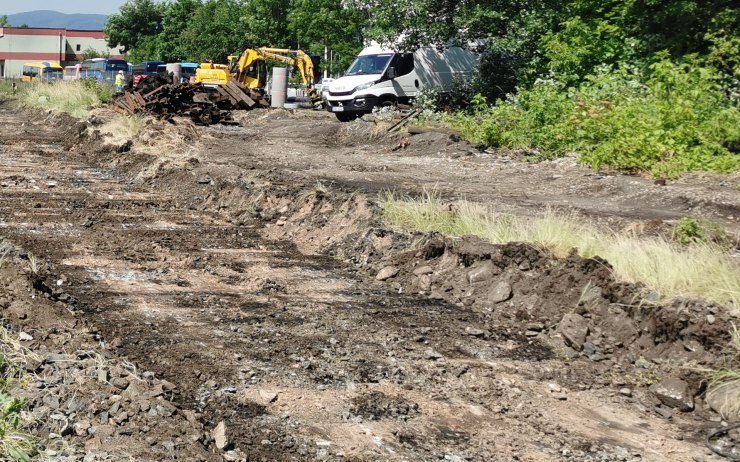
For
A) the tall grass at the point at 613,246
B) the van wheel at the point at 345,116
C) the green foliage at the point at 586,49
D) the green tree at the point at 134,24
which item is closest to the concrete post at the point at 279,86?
the van wheel at the point at 345,116

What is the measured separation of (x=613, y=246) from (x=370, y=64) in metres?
22.8

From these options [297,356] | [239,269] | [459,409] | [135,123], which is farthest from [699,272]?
[135,123]

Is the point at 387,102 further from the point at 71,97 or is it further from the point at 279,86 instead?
the point at 71,97

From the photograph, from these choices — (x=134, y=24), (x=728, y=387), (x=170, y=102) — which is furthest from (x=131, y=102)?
(x=134, y=24)

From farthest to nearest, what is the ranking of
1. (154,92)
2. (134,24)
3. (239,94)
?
(134,24) < (239,94) < (154,92)

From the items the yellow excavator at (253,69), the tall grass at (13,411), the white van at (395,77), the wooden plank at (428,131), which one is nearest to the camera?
the tall grass at (13,411)

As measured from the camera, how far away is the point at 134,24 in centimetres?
9406

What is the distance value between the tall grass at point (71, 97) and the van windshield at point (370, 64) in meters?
8.48

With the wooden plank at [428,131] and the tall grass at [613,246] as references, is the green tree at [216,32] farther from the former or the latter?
the tall grass at [613,246]

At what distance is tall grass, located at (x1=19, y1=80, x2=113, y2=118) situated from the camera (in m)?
32.5

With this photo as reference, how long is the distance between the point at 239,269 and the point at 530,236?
10.2ft

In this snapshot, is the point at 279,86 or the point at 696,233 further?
the point at 279,86

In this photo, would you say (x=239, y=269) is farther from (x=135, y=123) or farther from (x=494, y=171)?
(x=135, y=123)

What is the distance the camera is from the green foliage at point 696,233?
1015cm
